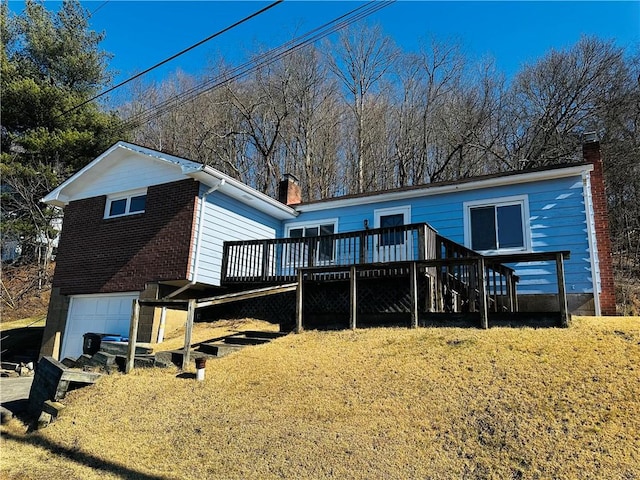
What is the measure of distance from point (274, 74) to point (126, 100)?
10869 mm

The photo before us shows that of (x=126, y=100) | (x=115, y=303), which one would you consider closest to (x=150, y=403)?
(x=115, y=303)

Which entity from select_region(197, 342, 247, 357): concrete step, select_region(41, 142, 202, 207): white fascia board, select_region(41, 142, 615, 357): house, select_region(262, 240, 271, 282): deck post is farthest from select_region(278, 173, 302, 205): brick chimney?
select_region(197, 342, 247, 357): concrete step

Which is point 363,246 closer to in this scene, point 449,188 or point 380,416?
point 449,188

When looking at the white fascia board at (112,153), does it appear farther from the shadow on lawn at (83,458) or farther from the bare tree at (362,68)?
the bare tree at (362,68)

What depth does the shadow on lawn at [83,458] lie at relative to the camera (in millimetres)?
5090

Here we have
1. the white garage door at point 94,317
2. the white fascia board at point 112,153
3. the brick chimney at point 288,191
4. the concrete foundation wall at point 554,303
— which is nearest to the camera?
the concrete foundation wall at point 554,303

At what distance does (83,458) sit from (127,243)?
9.55 m

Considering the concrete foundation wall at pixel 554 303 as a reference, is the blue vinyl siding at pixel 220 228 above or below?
above

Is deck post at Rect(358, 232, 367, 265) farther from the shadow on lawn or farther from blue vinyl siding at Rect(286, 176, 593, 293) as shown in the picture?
the shadow on lawn

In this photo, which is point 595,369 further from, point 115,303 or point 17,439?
point 115,303

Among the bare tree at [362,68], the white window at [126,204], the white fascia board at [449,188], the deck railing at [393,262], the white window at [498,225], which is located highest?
the bare tree at [362,68]

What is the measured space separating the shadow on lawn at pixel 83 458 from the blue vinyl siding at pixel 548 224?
399 inches

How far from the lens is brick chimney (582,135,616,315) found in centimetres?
1117

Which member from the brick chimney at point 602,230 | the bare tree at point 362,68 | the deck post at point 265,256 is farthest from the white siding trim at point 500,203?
the bare tree at point 362,68
